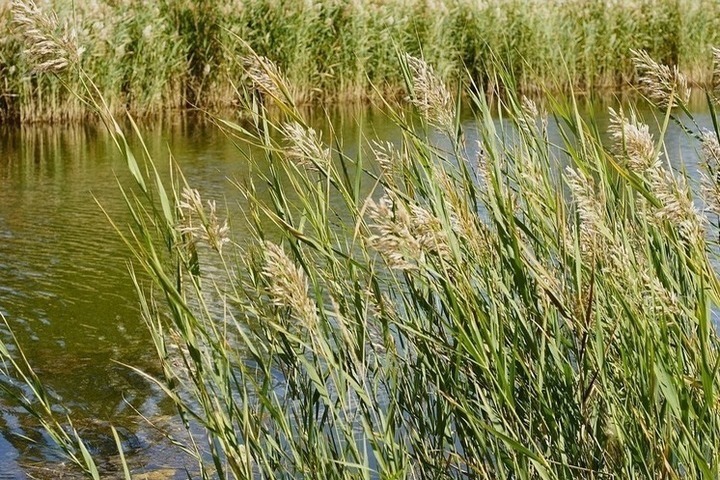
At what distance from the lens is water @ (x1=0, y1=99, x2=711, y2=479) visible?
11.7 feet

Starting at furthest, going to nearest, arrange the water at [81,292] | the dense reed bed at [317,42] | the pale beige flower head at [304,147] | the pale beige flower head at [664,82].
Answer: the dense reed bed at [317,42]
the water at [81,292]
the pale beige flower head at [664,82]
the pale beige flower head at [304,147]

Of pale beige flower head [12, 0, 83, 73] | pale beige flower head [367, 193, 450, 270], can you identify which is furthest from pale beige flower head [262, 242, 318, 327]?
pale beige flower head [12, 0, 83, 73]

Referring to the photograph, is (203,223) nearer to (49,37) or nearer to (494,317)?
(49,37)

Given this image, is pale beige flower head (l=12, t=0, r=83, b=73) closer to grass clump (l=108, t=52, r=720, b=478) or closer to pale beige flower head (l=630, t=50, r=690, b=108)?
grass clump (l=108, t=52, r=720, b=478)

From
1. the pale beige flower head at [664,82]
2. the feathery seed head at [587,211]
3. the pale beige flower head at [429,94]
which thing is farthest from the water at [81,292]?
the feathery seed head at [587,211]

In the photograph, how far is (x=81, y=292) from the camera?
547 cm

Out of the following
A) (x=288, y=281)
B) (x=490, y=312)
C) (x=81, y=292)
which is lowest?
(x=81, y=292)

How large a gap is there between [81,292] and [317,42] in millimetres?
8620

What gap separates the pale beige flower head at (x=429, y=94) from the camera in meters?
1.88

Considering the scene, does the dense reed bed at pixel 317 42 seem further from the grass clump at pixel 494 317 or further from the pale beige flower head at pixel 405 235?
the pale beige flower head at pixel 405 235

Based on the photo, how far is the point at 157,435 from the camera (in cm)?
364

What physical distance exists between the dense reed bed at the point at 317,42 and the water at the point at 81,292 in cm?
110

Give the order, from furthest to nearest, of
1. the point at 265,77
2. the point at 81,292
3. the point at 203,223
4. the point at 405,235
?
the point at 81,292 → the point at 265,77 → the point at 203,223 → the point at 405,235

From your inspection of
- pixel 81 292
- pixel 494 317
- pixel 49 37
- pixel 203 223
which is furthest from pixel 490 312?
pixel 81 292
